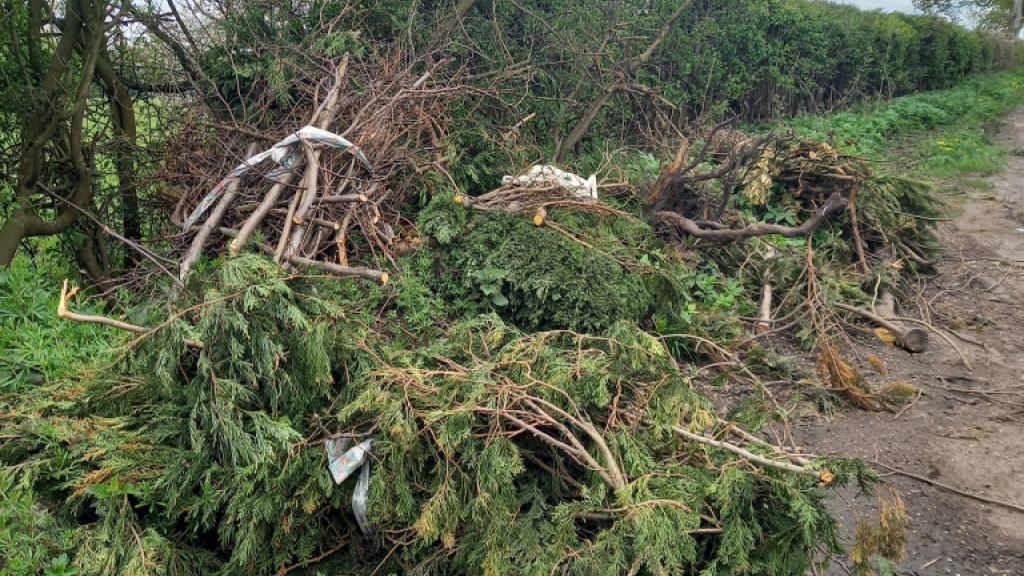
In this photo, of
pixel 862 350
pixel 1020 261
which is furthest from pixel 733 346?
pixel 1020 261

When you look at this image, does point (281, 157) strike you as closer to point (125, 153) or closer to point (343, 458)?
point (125, 153)

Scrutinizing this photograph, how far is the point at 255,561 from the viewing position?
8.66 ft

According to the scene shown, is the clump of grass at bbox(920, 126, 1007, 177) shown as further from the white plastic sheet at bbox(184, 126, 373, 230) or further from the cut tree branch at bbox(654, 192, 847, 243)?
the white plastic sheet at bbox(184, 126, 373, 230)

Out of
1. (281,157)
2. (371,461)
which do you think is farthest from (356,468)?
(281,157)

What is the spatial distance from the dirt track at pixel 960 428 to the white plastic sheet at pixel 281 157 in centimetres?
361

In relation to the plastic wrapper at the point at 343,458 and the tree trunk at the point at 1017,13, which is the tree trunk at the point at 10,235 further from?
the tree trunk at the point at 1017,13

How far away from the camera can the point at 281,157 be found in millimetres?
4535

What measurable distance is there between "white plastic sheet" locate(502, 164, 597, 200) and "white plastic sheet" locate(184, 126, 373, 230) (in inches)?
56.6

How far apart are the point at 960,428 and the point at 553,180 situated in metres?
3.28

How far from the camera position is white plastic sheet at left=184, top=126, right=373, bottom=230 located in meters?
4.44

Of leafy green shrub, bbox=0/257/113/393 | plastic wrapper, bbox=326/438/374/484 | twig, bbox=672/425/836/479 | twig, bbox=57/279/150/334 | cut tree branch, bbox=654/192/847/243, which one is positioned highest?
twig, bbox=57/279/150/334

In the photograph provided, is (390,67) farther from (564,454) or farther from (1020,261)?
(1020,261)

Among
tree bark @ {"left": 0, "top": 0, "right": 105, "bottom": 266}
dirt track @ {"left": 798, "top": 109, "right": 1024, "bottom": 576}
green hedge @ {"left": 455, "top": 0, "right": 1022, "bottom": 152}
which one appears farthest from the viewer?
green hedge @ {"left": 455, "top": 0, "right": 1022, "bottom": 152}

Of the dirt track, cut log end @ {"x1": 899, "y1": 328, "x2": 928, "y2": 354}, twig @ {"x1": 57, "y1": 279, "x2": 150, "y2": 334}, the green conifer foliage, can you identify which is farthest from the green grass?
twig @ {"x1": 57, "y1": 279, "x2": 150, "y2": 334}
